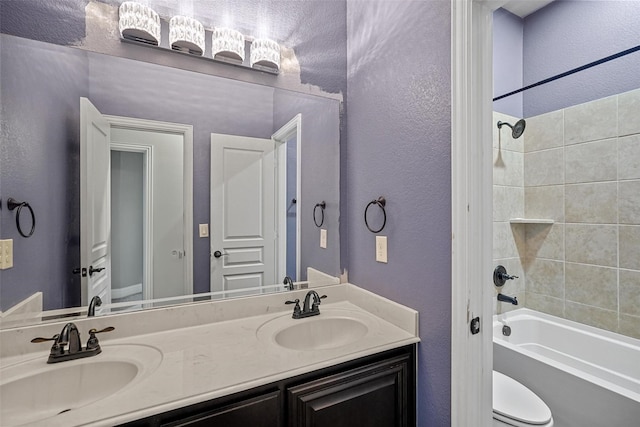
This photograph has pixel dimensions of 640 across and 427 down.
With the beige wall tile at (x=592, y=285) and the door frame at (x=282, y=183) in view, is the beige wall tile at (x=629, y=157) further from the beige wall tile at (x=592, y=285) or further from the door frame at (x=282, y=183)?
the door frame at (x=282, y=183)

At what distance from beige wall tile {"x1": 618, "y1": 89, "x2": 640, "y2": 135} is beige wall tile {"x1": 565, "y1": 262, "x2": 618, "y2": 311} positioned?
87 cm

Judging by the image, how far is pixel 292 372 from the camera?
88 centimetres

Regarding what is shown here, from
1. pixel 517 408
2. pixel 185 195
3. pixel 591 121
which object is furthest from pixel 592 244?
pixel 185 195

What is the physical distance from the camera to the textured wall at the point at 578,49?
1770mm

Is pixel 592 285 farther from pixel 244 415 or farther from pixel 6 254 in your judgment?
pixel 6 254

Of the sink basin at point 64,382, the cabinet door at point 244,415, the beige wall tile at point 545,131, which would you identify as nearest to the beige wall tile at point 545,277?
the beige wall tile at point 545,131

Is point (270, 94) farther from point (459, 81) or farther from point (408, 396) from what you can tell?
point (408, 396)

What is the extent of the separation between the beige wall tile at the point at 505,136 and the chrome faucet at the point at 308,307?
68.6 inches

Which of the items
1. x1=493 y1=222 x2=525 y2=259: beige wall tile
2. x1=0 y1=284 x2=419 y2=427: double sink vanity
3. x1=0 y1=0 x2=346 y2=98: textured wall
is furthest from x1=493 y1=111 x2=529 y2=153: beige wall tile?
x1=0 y1=284 x2=419 y2=427: double sink vanity

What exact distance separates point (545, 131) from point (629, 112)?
1.43 feet

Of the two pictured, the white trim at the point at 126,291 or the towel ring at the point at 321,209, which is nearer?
the white trim at the point at 126,291

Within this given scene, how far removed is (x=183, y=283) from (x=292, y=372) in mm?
692

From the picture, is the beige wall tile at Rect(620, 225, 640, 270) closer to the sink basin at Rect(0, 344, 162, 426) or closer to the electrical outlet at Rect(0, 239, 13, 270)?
the sink basin at Rect(0, 344, 162, 426)

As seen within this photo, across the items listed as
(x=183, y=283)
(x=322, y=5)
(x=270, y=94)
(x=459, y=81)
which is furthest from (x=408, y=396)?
(x=322, y=5)
